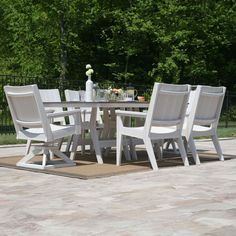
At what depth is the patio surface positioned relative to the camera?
13.1 feet

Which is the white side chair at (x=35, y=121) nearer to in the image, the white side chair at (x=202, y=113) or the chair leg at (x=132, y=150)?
the chair leg at (x=132, y=150)

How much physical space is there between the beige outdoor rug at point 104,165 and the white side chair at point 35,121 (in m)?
0.30

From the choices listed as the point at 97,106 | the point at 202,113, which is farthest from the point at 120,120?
the point at 202,113

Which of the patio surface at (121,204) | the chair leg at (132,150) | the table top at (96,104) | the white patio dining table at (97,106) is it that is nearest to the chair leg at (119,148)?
the white patio dining table at (97,106)

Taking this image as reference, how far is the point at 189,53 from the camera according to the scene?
30016mm

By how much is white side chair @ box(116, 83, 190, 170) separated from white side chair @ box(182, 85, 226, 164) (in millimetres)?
313

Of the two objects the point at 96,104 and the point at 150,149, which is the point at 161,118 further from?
the point at 96,104

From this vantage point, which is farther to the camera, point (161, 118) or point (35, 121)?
point (161, 118)

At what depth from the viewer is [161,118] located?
24.7 feet

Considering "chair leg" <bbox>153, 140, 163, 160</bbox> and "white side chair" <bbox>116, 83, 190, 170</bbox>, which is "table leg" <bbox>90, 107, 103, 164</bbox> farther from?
"chair leg" <bbox>153, 140, 163, 160</bbox>

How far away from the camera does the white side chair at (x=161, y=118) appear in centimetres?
734

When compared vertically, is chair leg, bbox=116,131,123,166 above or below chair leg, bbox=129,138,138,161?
above

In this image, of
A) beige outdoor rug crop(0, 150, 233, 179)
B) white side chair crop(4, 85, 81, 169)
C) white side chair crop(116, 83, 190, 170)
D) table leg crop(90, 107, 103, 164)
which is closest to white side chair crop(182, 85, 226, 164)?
white side chair crop(116, 83, 190, 170)

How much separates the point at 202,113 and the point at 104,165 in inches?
69.9
